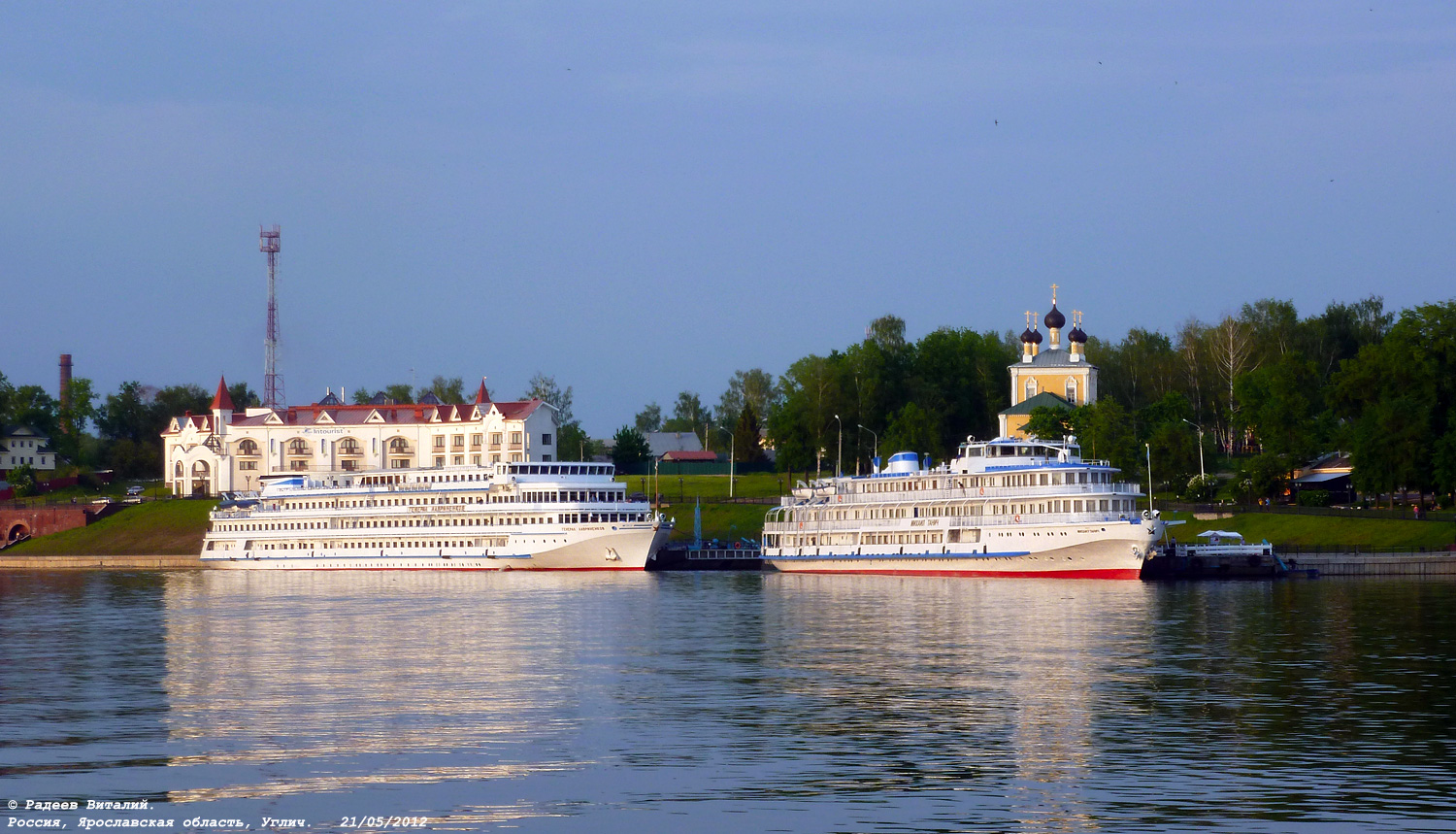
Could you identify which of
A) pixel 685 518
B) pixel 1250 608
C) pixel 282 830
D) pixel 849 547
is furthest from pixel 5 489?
pixel 282 830

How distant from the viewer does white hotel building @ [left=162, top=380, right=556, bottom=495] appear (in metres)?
140

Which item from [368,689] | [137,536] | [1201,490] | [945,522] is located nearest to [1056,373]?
[1201,490]

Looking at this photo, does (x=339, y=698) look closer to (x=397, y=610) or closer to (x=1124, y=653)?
(x=1124, y=653)

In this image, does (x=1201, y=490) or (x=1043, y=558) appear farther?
A: (x=1201, y=490)

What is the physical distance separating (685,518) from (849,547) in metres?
32.4

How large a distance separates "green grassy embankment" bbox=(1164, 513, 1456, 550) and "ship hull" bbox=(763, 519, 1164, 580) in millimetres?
15500

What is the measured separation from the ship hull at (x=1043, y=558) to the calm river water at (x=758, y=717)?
13271 mm

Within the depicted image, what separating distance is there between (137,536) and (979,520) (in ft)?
256

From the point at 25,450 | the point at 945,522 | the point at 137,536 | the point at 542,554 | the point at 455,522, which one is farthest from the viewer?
the point at 25,450

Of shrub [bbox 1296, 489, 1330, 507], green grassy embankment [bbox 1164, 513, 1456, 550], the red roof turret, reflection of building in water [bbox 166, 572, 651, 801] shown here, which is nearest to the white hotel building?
the red roof turret

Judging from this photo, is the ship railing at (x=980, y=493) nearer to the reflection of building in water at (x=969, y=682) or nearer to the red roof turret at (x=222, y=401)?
the reflection of building in water at (x=969, y=682)

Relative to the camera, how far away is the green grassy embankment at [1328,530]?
84938 millimetres

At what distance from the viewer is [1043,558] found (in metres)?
79.5

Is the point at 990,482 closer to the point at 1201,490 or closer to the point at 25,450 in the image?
the point at 1201,490
